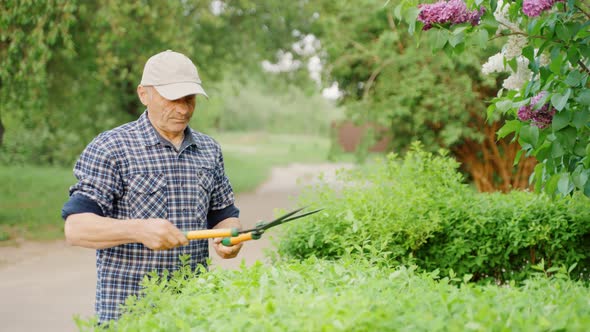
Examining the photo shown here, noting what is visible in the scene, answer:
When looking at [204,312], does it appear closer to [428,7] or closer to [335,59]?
[428,7]

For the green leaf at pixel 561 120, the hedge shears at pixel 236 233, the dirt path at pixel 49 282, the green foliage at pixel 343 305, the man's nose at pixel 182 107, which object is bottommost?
the dirt path at pixel 49 282

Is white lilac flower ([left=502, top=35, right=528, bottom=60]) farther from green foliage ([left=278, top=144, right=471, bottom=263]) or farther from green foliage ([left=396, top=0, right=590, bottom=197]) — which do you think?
green foliage ([left=278, top=144, right=471, bottom=263])

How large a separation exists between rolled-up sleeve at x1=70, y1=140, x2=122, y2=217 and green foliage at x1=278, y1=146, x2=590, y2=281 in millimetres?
1433

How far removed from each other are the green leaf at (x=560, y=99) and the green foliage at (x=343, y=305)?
819 millimetres

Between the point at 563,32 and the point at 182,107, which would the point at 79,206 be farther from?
the point at 563,32

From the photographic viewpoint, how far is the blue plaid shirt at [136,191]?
3.09 metres

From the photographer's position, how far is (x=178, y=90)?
3139 mm

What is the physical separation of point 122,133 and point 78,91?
490 inches

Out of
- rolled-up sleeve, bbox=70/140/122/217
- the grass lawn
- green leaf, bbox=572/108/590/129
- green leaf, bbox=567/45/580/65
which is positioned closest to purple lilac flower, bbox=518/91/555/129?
green leaf, bbox=572/108/590/129

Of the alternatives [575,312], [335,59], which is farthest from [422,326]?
[335,59]

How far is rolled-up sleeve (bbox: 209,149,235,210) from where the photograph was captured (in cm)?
352

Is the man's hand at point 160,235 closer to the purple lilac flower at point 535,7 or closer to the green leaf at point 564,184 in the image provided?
the purple lilac flower at point 535,7

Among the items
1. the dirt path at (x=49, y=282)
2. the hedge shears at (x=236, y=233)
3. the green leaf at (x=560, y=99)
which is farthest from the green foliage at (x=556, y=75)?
the dirt path at (x=49, y=282)

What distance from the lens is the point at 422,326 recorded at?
1984mm
